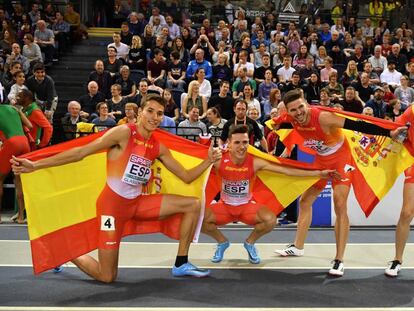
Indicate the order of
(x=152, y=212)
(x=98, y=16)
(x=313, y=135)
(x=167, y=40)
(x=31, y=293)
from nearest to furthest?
(x=31, y=293) → (x=152, y=212) → (x=313, y=135) → (x=167, y=40) → (x=98, y=16)

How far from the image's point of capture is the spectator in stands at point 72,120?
9.88 meters

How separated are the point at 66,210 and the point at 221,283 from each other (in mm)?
1549

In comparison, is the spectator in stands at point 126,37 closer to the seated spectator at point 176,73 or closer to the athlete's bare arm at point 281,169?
the seated spectator at point 176,73

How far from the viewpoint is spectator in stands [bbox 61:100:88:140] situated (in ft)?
32.4

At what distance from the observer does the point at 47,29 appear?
14641 millimetres

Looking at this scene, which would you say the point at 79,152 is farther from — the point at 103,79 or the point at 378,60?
the point at 378,60

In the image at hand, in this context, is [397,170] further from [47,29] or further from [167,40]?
[47,29]

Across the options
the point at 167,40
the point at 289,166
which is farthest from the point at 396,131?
the point at 167,40

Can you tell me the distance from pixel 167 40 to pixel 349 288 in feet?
31.7

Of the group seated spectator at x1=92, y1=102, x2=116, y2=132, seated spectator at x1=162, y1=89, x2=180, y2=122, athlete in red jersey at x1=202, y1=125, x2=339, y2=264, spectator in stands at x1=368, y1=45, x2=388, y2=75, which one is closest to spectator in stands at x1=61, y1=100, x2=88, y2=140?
seated spectator at x1=92, y1=102, x2=116, y2=132

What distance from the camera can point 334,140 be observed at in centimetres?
626

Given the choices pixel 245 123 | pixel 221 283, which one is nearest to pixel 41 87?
pixel 245 123

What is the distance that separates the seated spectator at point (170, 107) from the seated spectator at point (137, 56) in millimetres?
2169

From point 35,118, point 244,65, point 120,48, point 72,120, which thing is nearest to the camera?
point 35,118
